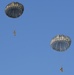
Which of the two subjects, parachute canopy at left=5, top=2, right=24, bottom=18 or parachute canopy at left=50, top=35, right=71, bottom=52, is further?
parachute canopy at left=5, top=2, right=24, bottom=18

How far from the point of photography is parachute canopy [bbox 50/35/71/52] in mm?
69688

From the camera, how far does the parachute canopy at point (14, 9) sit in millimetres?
72750

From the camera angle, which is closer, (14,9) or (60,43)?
(60,43)

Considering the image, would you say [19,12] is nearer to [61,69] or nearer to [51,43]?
[51,43]

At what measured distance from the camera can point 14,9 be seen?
73.1 m

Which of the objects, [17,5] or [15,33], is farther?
[17,5]

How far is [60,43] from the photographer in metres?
70.3

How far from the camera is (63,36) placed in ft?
230

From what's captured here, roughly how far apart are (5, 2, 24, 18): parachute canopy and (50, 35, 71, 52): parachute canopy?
10509mm

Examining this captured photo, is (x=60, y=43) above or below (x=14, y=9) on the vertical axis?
below

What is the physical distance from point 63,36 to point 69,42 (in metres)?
2.03

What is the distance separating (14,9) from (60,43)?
44.5 feet

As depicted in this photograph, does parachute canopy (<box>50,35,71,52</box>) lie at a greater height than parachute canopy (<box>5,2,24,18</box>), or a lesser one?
lesser

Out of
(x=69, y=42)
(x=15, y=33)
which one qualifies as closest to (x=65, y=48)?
(x=69, y=42)
